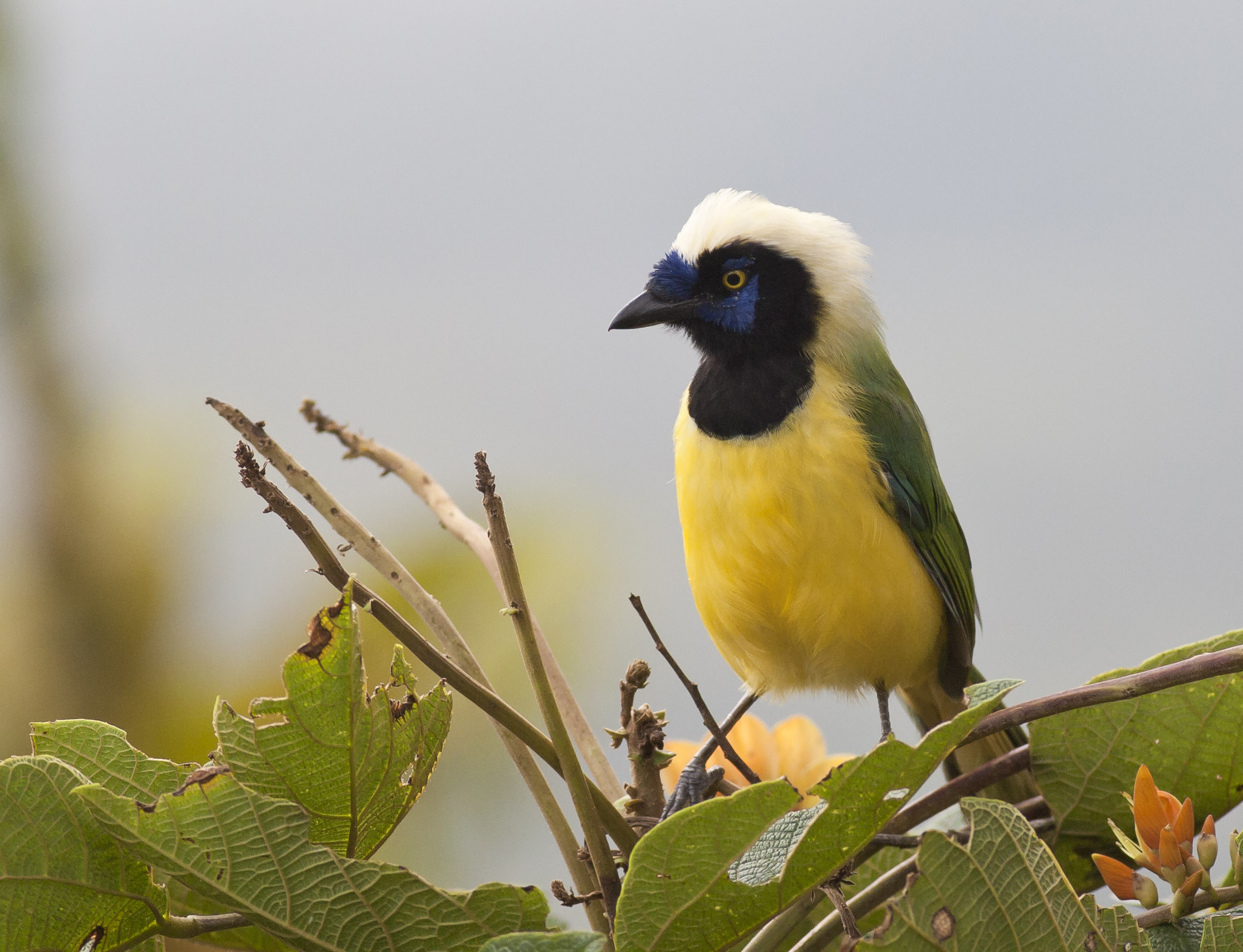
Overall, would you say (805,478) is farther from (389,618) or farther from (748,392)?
(389,618)

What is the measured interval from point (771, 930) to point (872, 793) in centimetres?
7

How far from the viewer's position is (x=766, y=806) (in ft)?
0.99

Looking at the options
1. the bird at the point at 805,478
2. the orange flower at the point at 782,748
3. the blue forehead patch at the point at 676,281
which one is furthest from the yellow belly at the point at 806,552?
the orange flower at the point at 782,748

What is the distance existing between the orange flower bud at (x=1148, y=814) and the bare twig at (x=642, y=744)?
0.17 meters

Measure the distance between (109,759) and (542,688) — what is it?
0.15 metres

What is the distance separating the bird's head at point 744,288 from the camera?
38.6 inches

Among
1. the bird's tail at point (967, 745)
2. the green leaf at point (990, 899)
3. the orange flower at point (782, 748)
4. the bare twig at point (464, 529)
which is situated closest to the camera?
the green leaf at point (990, 899)

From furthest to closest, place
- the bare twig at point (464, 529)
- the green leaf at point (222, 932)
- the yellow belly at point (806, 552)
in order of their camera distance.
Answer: the yellow belly at point (806, 552) < the bare twig at point (464, 529) < the green leaf at point (222, 932)

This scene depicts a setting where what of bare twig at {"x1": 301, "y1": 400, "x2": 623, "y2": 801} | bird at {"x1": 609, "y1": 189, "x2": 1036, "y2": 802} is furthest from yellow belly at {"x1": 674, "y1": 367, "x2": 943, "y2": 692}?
bare twig at {"x1": 301, "y1": 400, "x2": 623, "y2": 801}

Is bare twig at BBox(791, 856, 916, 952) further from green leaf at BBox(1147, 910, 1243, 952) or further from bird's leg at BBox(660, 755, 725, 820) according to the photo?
bird's leg at BBox(660, 755, 725, 820)

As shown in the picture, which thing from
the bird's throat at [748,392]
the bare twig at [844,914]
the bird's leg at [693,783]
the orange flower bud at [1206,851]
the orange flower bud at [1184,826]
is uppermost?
the bird's throat at [748,392]

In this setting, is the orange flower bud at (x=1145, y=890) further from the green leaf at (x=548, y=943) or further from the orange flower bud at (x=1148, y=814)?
the green leaf at (x=548, y=943)

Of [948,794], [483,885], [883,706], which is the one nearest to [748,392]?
[883,706]

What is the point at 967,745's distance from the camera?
0.81 m
